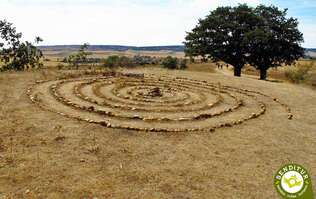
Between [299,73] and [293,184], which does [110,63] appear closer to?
[299,73]

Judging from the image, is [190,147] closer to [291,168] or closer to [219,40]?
[291,168]

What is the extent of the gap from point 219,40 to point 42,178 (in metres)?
43.6

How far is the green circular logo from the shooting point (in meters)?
12.7

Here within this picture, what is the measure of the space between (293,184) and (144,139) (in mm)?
7589

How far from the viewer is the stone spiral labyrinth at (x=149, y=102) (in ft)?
70.7

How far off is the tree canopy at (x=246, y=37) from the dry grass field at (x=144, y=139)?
21.7 m

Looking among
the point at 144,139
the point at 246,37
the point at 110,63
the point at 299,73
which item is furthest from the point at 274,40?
the point at 144,139

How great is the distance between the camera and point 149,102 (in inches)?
1045

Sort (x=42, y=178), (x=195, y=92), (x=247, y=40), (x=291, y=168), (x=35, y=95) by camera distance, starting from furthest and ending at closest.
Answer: (x=247, y=40) → (x=195, y=92) → (x=35, y=95) → (x=291, y=168) → (x=42, y=178)

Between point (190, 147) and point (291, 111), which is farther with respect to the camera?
point (291, 111)

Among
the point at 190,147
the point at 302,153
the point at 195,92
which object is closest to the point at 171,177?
the point at 190,147

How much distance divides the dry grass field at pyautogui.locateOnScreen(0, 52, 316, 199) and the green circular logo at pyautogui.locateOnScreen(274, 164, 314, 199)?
48 cm

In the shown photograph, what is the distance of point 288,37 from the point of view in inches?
2082

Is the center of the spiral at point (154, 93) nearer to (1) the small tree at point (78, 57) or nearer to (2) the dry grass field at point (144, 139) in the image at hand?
(2) the dry grass field at point (144, 139)
